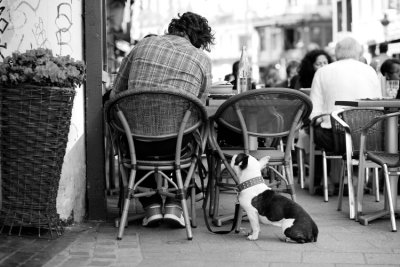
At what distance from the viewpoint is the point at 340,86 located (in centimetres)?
837

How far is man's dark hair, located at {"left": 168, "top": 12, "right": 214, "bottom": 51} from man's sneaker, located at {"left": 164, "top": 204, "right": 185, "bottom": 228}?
1.29 metres

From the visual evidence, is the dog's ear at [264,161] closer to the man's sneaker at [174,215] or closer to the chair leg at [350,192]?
the man's sneaker at [174,215]

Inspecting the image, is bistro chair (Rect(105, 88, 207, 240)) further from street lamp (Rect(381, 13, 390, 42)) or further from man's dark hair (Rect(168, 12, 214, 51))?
street lamp (Rect(381, 13, 390, 42))

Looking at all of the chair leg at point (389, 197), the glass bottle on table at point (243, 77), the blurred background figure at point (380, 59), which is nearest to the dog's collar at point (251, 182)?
the chair leg at point (389, 197)

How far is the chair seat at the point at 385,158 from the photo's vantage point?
634 centimetres

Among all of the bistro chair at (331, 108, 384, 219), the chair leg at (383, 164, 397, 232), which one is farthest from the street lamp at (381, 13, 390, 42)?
the chair leg at (383, 164, 397, 232)

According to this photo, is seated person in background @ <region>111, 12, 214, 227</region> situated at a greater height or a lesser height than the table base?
greater

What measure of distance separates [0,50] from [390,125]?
3.22 metres

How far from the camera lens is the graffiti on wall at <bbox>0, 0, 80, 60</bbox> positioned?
19.2 ft

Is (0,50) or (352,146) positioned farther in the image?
(352,146)

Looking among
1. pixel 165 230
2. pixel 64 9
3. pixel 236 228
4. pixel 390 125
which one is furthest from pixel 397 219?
pixel 64 9

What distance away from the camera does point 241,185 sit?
571 centimetres

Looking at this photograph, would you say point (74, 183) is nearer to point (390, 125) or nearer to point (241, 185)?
point (241, 185)

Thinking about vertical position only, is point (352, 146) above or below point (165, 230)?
above
